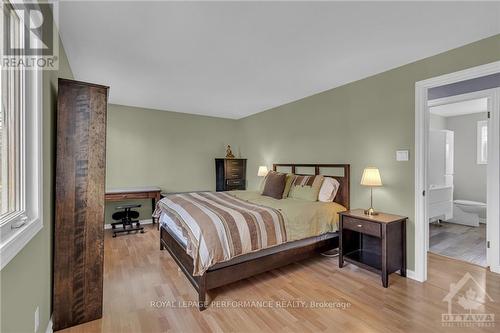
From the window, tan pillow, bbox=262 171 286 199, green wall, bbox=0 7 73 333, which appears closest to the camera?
green wall, bbox=0 7 73 333

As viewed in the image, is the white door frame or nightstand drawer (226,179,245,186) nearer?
the white door frame

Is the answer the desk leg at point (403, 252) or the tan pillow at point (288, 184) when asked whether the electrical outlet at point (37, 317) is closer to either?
the tan pillow at point (288, 184)

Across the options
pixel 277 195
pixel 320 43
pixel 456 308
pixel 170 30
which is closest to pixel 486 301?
pixel 456 308

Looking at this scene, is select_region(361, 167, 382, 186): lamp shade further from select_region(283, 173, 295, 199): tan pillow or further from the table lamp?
select_region(283, 173, 295, 199): tan pillow

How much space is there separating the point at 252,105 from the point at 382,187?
291 centimetres

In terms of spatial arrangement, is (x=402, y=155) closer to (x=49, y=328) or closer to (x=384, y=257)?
(x=384, y=257)

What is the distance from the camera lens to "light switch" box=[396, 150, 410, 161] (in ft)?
9.19

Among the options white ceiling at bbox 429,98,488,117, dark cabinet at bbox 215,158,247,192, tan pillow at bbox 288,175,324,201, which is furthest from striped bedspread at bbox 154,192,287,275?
white ceiling at bbox 429,98,488,117

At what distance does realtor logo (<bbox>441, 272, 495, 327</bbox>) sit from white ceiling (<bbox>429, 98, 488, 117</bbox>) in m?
3.33

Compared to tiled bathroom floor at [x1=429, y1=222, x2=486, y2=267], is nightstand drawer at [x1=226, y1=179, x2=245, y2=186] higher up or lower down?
higher up

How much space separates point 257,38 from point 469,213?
5.35 m

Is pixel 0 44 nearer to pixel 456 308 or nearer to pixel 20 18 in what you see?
pixel 20 18

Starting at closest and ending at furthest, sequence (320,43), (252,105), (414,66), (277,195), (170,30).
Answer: (170,30) → (320,43) → (414,66) → (277,195) → (252,105)

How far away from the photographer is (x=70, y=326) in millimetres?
1901
